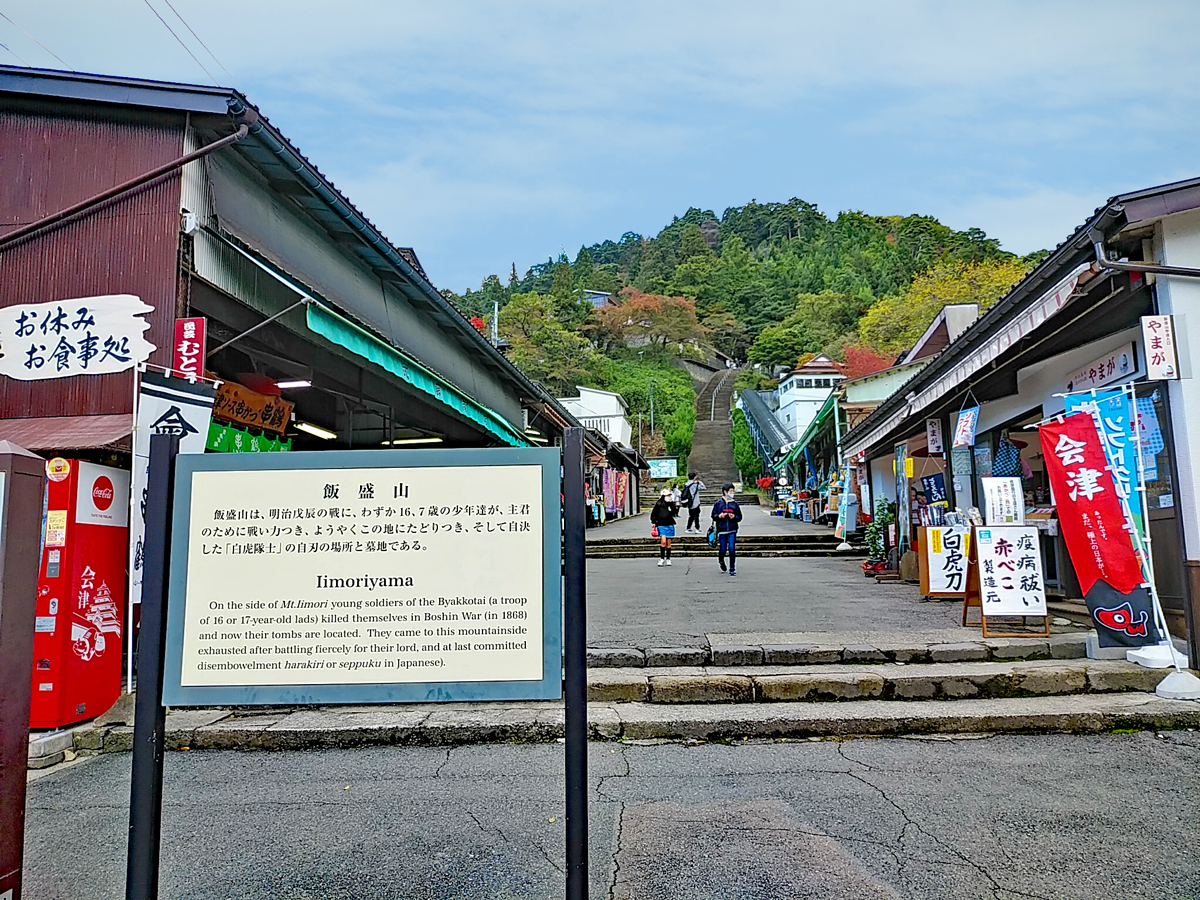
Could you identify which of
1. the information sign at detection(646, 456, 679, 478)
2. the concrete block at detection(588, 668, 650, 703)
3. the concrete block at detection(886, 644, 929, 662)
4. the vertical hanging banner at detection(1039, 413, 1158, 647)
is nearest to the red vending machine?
the concrete block at detection(588, 668, 650, 703)

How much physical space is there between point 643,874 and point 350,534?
75.2 inches

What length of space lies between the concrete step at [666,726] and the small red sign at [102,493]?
5.01 ft

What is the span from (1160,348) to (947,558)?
380 centimetres

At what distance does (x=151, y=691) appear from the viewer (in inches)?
97.8

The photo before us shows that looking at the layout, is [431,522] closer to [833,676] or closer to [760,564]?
[833,676]

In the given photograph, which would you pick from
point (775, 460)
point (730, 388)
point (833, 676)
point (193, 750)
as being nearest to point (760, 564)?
point (833, 676)

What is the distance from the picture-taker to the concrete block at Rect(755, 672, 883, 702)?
581 cm

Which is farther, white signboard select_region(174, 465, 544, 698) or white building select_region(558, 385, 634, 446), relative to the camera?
white building select_region(558, 385, 634, 446)

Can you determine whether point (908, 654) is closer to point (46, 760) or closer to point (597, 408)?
point (46, 760)

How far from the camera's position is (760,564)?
16047mm

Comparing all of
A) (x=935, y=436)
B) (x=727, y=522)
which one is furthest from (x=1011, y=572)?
(x=727, y=522)

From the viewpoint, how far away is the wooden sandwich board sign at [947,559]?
9047 mm

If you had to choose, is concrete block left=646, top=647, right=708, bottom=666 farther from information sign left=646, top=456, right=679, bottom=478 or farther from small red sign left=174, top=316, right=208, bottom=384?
information sign left=646, top=456, right=679, bottom=478

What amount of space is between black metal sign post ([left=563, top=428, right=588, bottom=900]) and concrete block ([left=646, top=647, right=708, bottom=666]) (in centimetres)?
411
